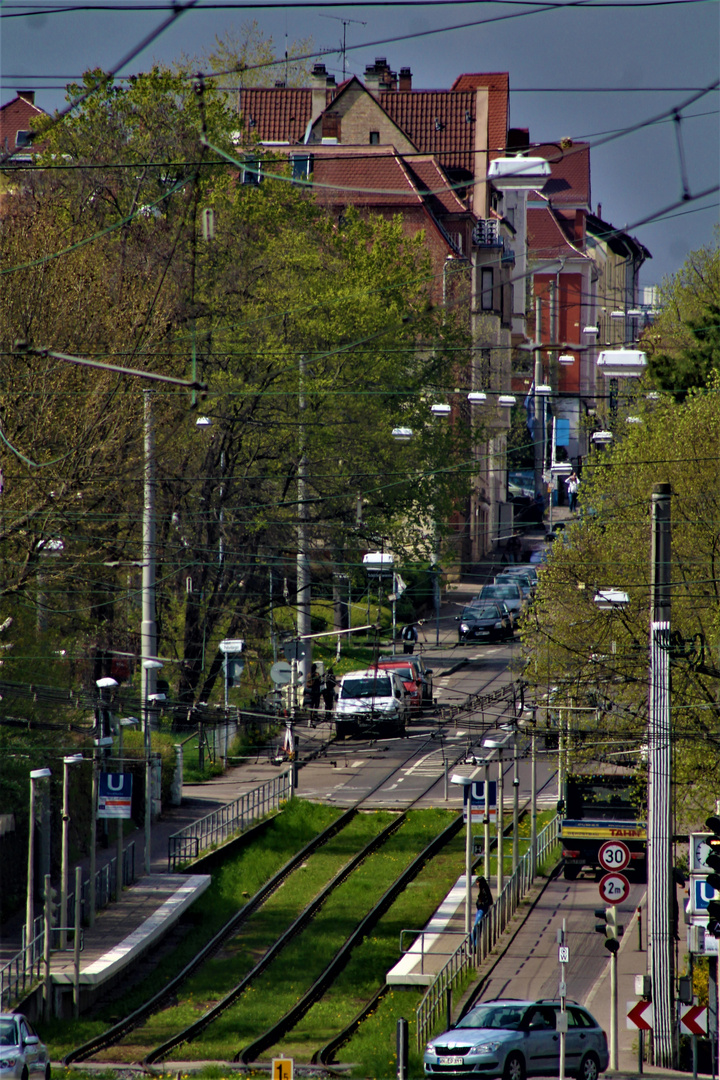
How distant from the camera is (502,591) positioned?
55250 mm

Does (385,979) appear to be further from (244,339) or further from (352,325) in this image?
(352,325)

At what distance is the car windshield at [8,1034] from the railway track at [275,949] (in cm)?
400

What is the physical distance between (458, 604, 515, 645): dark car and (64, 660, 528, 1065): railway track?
44.2 ft

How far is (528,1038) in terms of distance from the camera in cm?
2150

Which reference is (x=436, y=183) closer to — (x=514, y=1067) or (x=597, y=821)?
(x=597, y=821)

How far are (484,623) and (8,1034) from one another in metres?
34.3

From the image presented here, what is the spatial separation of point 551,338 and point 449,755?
6057 cm

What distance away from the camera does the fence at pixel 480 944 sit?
2511cm

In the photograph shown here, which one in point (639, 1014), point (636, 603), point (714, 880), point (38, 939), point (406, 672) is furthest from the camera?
point (406, 672)

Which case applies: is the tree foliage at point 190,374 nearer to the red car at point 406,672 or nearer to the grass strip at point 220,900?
the red car at point 406,672

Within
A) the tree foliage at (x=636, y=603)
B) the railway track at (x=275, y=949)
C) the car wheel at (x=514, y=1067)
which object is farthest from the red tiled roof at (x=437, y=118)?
the car wheel at (x=514, y=1067)

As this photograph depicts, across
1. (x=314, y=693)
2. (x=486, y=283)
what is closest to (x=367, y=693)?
(x=314, y=693)

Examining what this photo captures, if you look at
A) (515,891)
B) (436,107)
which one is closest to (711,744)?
(515,891)

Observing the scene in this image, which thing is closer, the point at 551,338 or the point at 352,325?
the point at 352,325
